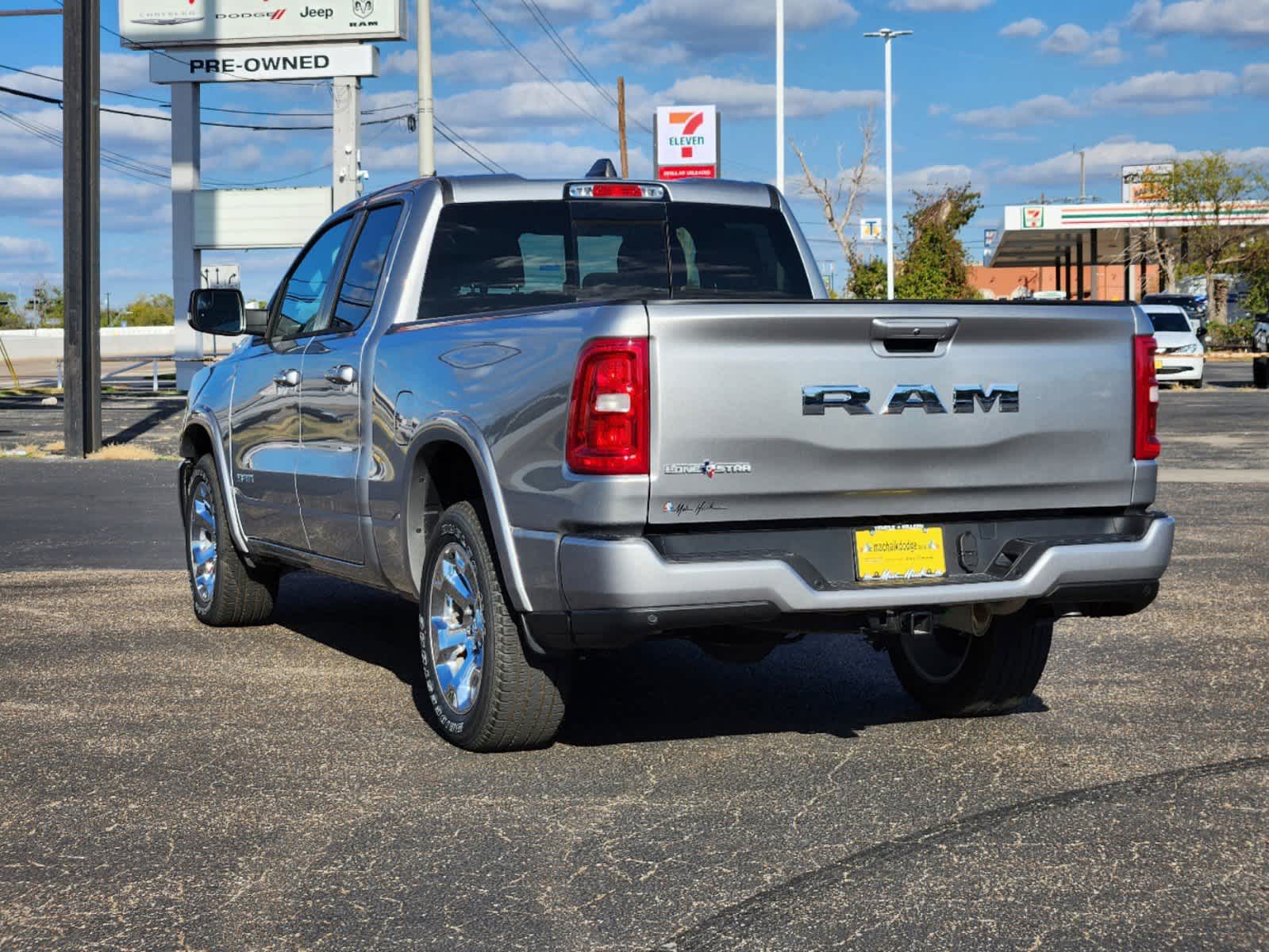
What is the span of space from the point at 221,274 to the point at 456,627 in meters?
39.3

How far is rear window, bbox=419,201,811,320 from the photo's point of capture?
678 cm

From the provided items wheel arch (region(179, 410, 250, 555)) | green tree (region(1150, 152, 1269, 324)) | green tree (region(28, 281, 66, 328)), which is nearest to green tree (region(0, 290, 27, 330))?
green tree (region(28, 281, 66, 328))

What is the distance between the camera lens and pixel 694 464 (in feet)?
16.3

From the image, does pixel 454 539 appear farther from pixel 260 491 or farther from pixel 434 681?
pixel 260 491

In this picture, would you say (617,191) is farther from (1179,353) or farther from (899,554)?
(1179,353)

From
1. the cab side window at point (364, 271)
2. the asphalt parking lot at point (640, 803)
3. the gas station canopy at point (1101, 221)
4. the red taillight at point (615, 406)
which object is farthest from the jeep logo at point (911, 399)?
the gas station canopy at point (1101, 221)

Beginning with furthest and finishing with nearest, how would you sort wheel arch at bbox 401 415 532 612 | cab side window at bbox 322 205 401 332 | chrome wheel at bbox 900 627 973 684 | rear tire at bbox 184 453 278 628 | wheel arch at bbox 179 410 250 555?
1. rear tire at bbox 184 453 278 628
2. wheel arch at bbox 179 410 250 555
3. cab side window at bbox 322 205 401 332
4. chrome wheel at bbox 900 627 973 684
5. wheel arch at bbox 401 415 532 612

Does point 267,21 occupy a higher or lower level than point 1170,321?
higher

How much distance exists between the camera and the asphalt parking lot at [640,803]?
161 inches

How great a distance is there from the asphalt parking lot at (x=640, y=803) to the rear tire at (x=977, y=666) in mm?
114

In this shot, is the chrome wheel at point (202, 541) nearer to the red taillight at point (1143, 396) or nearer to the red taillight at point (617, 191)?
the red taillight at point (617, 191)

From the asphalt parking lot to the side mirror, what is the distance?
5.14 feet

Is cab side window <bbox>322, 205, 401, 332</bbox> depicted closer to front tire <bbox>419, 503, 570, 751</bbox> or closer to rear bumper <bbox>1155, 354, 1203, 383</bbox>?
front tire <bbox>419, 503, 570, 751</bbox>

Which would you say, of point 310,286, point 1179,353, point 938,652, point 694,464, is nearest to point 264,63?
point 1179,353
